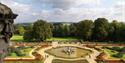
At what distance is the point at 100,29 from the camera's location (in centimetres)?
7256

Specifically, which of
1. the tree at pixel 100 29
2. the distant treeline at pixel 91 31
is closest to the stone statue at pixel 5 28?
the distant treeline at pixel 91 31

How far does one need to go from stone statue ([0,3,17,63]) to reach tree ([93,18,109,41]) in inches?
2482

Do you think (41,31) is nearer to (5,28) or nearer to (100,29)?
(100,29)

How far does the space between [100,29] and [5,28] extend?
63.8m

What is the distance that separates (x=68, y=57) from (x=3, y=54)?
1417 inches

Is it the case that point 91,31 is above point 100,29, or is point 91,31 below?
below

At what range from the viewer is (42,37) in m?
69.9

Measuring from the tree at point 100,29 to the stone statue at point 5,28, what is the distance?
207ft

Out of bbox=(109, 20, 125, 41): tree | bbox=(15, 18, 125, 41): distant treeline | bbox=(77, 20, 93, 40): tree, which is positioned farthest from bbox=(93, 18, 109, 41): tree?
bbox=(109, 20, 125, 41): tree

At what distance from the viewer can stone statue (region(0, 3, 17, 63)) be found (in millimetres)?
9461

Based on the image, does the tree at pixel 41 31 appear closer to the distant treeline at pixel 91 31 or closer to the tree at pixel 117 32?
the distant treeline at pixel 91 31

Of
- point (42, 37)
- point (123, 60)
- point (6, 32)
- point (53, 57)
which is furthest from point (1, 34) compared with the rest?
point (42, 37)

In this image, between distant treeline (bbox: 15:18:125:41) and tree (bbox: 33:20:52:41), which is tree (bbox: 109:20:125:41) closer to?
distant treeline (bbox: 15:18:125:41)

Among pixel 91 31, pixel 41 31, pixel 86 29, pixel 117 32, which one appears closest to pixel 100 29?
pixel 91 31
